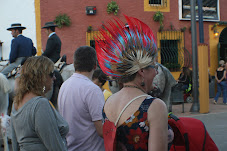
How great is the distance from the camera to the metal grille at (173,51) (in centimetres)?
1692

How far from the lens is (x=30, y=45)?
26.1ft

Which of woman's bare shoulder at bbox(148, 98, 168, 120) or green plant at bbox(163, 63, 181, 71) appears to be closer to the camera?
woman's bare shoulder at bbox(148, 98, 168, 120)

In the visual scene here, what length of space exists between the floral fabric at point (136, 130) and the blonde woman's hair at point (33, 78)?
96 centimetres

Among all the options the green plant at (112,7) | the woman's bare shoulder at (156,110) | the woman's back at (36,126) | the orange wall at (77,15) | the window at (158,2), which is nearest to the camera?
the woman's bare shoulder at (156,110)

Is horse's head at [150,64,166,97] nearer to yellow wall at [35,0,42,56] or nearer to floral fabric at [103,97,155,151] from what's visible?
floral fabric at [103,97,155,151]

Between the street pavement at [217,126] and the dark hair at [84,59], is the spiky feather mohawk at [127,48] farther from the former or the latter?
the street pavement at [217,126]

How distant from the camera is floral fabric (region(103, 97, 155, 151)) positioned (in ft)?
6.46

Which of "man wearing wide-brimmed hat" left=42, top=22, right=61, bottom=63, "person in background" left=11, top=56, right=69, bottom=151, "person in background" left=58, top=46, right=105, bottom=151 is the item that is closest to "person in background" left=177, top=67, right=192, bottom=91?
"man wearing wide-brimmed hat" left=42, top=22, right=61, bottom=63

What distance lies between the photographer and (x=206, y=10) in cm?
1825

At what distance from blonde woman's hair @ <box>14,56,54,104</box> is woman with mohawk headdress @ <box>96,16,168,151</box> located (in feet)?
2.17

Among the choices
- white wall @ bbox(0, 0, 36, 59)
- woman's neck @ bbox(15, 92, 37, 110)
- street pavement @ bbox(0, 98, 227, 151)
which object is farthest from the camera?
white wall @ bbox(0, 0, 36, 59)

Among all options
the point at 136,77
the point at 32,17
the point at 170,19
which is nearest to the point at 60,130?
the point at 136,77

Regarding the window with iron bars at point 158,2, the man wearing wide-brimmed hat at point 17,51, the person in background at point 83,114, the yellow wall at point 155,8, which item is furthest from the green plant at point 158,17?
the person in background at point 83,114

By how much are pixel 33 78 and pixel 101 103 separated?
0.75 m
